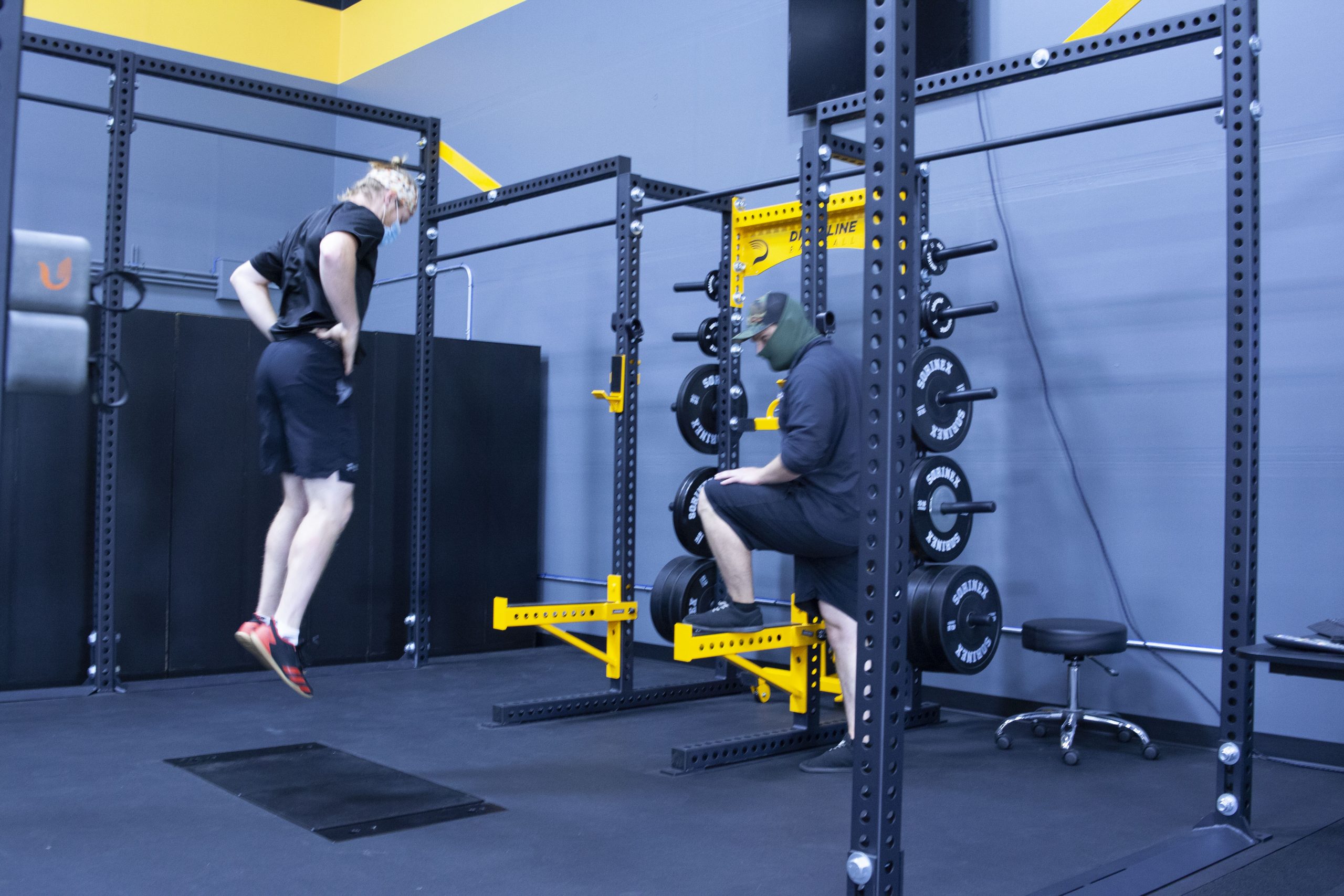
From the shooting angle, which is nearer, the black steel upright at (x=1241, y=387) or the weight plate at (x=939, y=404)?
the black steel upright at (x=1241, y=387)

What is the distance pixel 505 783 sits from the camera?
136 inches

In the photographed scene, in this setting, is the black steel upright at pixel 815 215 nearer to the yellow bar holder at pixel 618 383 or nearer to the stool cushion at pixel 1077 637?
the yellow bar holder at pixel 618 383

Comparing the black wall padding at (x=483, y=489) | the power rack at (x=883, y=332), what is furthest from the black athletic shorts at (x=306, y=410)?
the black wall padding at (x=483, y=489)

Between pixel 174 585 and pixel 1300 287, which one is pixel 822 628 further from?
pixel 174 585

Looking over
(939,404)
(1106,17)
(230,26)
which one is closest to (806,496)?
(939,404)

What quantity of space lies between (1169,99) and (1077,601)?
1.90 metres

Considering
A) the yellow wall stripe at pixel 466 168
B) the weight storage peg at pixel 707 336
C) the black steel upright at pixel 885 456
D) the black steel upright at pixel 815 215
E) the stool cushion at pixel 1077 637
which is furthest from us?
the yellow wall stripe at pixel 466 168

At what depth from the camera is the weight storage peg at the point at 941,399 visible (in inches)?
155

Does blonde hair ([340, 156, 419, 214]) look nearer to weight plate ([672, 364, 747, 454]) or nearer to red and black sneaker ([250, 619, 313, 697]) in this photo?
red and black sneaker ([250, 619, 313, 697])

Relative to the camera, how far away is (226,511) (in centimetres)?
530

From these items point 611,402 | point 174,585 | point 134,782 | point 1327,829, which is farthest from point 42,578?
point 1327,829

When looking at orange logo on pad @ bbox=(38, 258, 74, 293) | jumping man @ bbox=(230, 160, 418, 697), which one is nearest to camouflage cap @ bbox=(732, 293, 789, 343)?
jumping man @ bbox=(230, 160, 418, 697)

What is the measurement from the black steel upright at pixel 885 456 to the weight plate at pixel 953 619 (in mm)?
1959

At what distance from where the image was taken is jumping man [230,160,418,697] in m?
3.03
